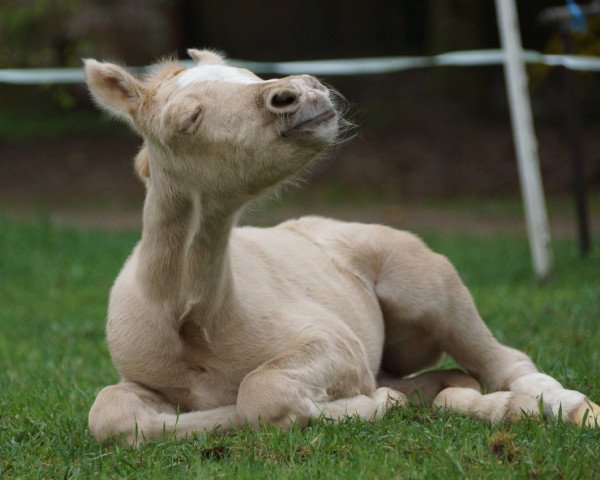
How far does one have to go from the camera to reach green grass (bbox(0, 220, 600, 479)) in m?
3.70

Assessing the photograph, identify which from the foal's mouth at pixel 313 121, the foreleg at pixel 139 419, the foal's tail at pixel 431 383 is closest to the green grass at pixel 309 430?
the foreleg at pixel 139 419

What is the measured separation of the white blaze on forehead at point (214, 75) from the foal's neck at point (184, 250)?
0.39 meters

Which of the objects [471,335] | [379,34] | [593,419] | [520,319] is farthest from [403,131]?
[593,419]

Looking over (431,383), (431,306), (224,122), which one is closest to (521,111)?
(431,306)

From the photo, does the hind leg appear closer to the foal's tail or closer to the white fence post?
the foal's tail

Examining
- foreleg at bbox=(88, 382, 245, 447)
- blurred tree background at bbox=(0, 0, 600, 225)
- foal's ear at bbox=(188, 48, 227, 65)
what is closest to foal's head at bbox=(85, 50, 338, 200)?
foal's ear at bbox=(188, 48, 227, 65)

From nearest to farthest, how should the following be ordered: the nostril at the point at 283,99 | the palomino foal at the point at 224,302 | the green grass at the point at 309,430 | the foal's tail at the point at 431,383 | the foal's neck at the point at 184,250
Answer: the green grass at the point at 309,430, the nostril at the point at 283,99, the palomino foal at the point at 224,302, the foal's neck at the point at 184,250, the foal's tail at the point at 431,383

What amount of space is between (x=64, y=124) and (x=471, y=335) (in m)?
17.6

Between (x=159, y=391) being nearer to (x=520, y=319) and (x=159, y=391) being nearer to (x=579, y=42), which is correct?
(x=520, y=319)

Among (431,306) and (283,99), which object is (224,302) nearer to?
(283,99)

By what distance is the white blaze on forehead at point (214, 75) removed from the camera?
13.7ft

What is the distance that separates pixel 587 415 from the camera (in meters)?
4.15

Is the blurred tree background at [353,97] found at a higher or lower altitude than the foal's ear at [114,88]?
lower

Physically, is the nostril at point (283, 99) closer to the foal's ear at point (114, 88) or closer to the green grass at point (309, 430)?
the foal's ear at point (114, 88)
